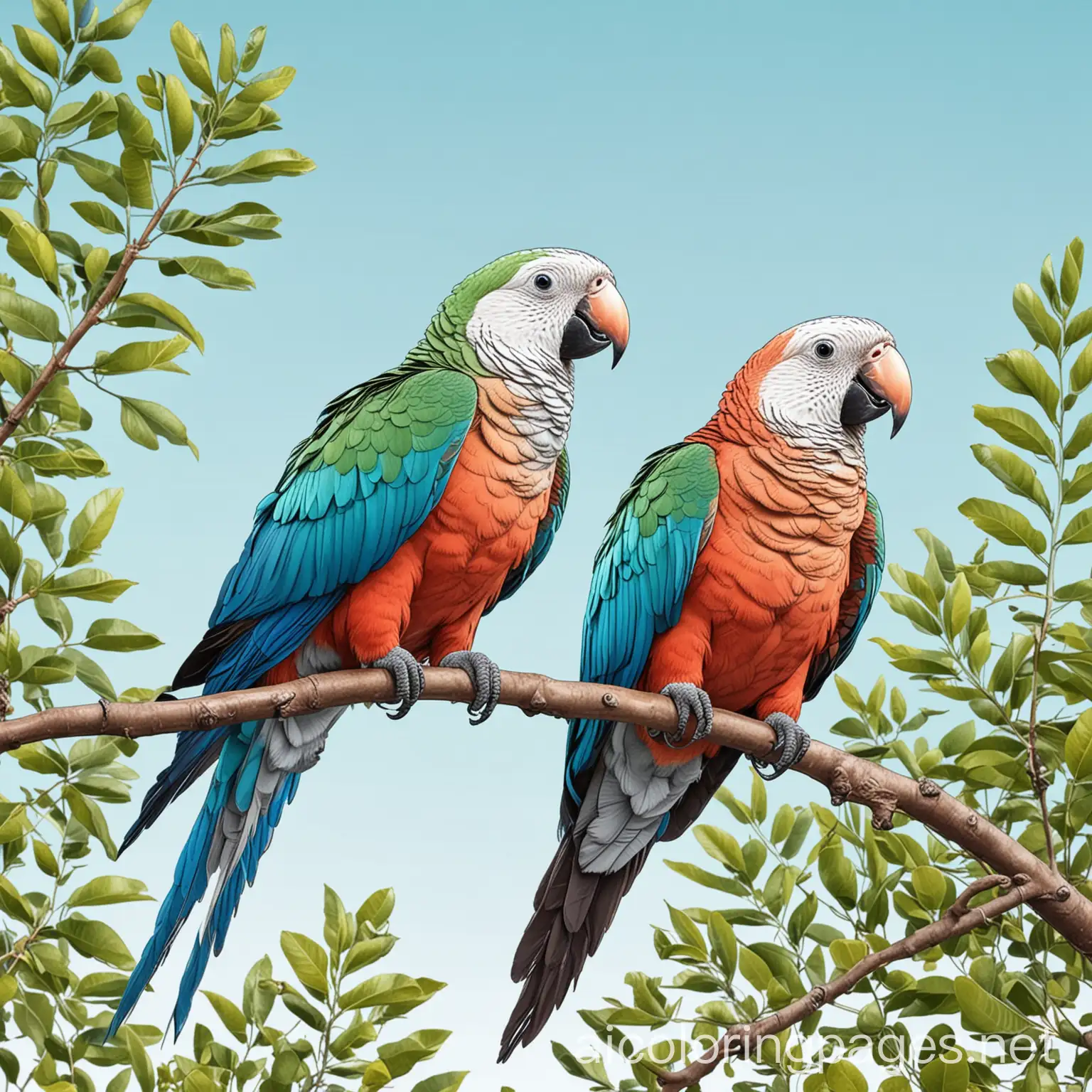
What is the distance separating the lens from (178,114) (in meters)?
3.02

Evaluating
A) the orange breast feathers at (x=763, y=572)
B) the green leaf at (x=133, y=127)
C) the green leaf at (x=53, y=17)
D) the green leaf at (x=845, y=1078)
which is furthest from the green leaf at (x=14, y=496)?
the green leaf at (x=845, y=1078)

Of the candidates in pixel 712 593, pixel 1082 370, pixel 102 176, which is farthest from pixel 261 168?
pixel 1082 370

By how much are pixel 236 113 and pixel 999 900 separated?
2730mm

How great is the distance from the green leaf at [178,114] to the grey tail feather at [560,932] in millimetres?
2086

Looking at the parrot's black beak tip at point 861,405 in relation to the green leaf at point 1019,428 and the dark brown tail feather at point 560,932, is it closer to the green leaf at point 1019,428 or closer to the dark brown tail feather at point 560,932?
the green leaf at point 1019,428

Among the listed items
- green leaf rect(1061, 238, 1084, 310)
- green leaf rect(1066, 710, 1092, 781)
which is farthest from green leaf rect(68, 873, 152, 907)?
green leaf rect(1061, 238, 1084, 310)

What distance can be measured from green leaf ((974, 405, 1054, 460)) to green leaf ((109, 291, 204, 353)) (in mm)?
2052

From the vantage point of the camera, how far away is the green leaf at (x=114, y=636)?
288 cm

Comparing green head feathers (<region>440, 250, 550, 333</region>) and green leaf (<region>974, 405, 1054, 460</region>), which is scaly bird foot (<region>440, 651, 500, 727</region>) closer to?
green head feathers (<region>440, 250, 550, 333</region>)

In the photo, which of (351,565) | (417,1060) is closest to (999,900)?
(417,1060)

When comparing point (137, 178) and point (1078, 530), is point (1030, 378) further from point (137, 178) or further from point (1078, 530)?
point (137, 178)

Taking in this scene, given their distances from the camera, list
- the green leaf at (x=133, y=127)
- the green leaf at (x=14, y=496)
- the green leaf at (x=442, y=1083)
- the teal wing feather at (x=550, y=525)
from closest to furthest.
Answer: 1. the green leaf at (x=14, y=496)
2. the green leaf at (x=442, y=1083)
3. the green leaf at (x=133, y=127)
4. the teal wing feather at (x=550, y=525)

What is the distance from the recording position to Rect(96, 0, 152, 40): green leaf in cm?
322

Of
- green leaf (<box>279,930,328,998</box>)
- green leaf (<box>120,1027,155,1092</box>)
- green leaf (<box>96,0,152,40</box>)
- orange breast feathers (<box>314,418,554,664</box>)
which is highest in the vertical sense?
green leaf (<box>96,0,152,40</box>)
